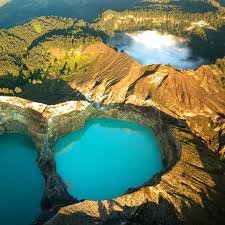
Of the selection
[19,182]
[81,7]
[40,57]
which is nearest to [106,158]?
[19,182]

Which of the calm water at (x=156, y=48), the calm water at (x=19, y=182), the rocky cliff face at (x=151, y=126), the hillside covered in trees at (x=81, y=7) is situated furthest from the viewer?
the hillside covered in trees at (x=81, y=7)

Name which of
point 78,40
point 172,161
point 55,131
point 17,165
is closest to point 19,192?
point 17,165

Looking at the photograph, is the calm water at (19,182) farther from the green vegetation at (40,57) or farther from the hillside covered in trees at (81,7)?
the hillside covered in trees at (81,7)

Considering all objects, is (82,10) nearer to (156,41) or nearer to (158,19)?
→ (158,19)

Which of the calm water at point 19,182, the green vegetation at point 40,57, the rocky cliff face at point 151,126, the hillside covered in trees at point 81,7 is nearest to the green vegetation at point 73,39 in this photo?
the green vegetation at point 40,57

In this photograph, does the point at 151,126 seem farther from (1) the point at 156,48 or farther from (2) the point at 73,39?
(1) the point at 156,48

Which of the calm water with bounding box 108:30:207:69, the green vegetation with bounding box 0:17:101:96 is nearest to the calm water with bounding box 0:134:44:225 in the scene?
the green vegetation with bounding box 0:17:101:96
